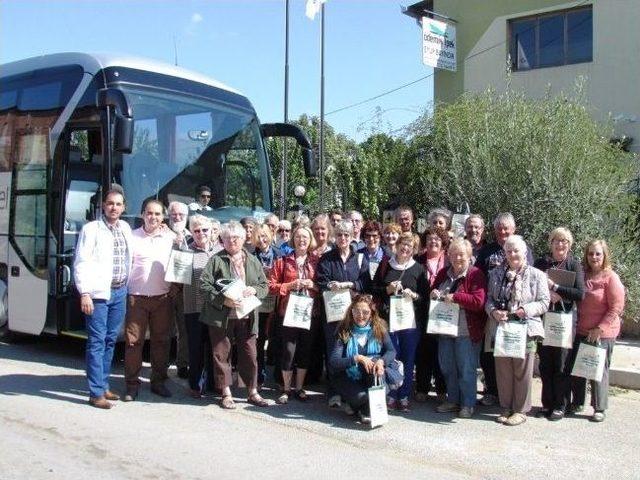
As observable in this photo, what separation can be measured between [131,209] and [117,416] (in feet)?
8.11

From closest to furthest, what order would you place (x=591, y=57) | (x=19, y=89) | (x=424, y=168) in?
(x=19, y=89) → (x=424, y=168) → (x=591, y=57)

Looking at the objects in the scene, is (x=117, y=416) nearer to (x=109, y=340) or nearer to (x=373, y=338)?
(x=109, y=340)

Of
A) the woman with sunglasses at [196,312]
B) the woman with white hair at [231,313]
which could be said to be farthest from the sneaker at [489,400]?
the woman with sunglasses at [196,312]

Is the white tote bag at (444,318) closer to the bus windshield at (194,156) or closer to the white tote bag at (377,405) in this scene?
the white tote bag at (377,405)

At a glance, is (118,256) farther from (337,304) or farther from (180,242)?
(337,304)

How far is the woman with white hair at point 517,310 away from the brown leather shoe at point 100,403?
3396 millimetres

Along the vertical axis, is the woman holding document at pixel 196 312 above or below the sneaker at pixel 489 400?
above

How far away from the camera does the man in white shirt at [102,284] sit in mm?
6199

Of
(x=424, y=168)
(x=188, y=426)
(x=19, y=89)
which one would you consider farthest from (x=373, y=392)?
(x=424, y=168)

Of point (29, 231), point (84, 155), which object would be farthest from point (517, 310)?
point (29, 231)

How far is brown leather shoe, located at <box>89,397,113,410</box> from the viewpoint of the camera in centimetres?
621

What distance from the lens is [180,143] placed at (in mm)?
8352

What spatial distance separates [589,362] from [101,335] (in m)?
4.25

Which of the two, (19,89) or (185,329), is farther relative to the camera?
(19,89)
